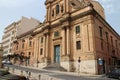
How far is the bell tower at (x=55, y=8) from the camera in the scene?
122 feet

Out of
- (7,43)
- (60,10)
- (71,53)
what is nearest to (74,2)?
(60,10)

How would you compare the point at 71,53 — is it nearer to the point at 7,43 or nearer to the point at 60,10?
the point at 60,10

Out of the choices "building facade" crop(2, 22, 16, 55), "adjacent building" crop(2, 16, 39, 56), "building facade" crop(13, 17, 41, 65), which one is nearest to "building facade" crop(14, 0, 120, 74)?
"building facade" crop(13, 17, 41, 65)

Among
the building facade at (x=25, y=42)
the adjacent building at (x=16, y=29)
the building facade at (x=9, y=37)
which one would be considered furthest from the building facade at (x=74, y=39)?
the building facade at (x=9, y=37)

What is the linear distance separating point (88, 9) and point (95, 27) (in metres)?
3.69

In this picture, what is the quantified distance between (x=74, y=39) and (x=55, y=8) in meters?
11.4

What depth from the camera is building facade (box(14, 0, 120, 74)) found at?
98.0ft

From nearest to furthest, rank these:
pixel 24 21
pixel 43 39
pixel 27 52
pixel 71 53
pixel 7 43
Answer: pixel 71 53
pixel 43 39
pixel 27 52
pixel 24 21
pixel 7 43

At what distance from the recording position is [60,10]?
127ft

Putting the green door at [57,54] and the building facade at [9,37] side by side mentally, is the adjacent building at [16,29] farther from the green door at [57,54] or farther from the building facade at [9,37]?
the green door at [57,54]

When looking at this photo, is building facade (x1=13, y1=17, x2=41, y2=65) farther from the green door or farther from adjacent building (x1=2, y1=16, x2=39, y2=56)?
the green door

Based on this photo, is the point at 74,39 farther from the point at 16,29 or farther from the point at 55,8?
the point at 16,29

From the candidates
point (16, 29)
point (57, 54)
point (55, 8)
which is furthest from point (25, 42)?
point (57, 54)

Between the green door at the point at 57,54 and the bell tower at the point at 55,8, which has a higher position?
the bell tower at the point at 55,8
